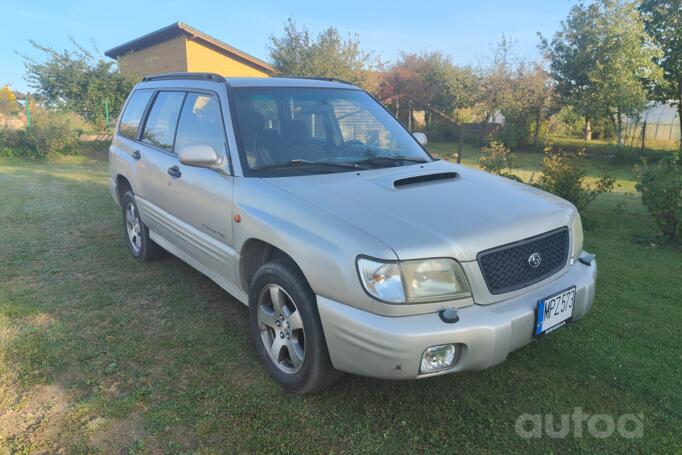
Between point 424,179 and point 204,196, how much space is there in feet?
4.90

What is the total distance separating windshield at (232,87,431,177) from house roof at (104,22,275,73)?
20.1 metres

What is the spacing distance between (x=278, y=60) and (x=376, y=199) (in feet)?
56.3

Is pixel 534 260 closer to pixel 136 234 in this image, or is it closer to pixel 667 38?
pixel 136 234

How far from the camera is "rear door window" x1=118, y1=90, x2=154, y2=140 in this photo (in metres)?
4.72

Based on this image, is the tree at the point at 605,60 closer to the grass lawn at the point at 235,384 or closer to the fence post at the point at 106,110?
the grass lawn at the point at 235,384

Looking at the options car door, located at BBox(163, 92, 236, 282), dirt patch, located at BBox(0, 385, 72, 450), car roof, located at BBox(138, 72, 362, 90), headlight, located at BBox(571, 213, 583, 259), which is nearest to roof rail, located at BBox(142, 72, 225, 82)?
car roof, located at BBox(138, 72, 362, 90)

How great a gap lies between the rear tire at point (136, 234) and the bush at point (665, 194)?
5.61 meters

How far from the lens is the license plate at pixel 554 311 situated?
2.43 metres

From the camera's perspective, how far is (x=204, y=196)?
3.32 meters

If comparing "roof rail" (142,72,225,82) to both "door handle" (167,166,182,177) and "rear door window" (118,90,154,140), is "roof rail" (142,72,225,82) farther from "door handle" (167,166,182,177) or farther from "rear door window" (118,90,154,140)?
"door handle" (167,166,182,177)

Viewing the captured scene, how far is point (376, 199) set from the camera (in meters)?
2.65

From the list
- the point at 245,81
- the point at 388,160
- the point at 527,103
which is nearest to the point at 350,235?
the point at 388,160

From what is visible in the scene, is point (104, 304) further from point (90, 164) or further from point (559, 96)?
point (559, 96)

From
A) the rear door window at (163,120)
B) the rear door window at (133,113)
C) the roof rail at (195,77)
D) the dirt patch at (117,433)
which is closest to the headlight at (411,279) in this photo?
the dirt patch at (117,433)
